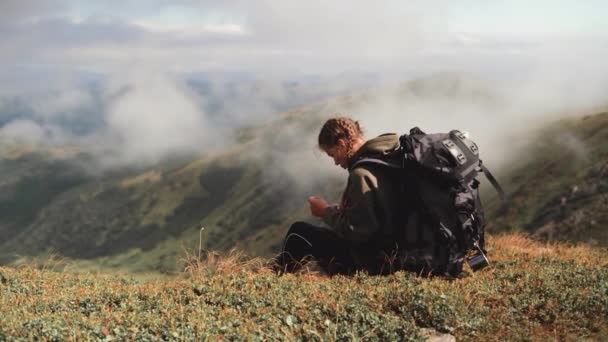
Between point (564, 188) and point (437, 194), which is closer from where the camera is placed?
point (437, 194)

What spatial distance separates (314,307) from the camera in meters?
8.10

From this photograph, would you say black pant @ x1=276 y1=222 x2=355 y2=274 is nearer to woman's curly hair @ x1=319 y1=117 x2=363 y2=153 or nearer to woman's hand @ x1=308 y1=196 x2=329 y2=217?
woman's hand @ x1=308 y1=196 x2=329 y2=217

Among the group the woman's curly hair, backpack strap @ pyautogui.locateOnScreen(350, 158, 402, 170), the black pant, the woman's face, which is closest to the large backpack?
backpack strap @ pyautogui.locateOnScreen(350, 158, 402, 170)

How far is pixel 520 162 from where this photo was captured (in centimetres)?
19638

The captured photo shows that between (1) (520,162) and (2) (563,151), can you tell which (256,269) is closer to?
(2) (563,151)

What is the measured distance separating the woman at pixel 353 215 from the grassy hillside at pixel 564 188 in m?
77.8

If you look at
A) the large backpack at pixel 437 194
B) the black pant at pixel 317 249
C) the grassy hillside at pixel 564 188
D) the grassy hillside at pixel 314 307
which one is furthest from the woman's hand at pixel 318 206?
the grassy hillside at pixel 564 188

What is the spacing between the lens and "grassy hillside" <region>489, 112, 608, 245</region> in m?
98.8

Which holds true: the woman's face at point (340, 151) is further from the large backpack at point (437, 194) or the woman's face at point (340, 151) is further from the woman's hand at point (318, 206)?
the woman's hand at point (318, 206)

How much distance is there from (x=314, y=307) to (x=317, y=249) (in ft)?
8.09

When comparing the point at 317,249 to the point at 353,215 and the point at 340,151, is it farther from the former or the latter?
the point at 340,151

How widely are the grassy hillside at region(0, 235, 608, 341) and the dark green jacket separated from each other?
100cm

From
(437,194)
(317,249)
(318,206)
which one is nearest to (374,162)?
(437,194)

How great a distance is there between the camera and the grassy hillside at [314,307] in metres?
7.20
